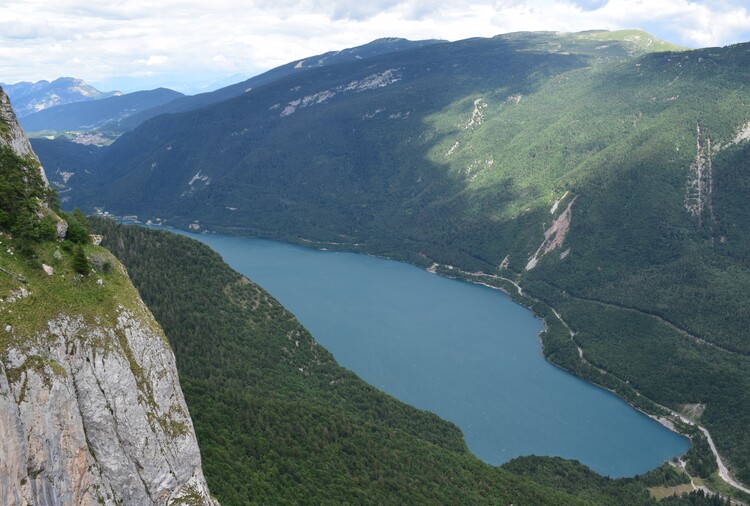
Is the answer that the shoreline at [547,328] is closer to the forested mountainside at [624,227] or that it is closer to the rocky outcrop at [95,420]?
the forested mountainside at [624,227]

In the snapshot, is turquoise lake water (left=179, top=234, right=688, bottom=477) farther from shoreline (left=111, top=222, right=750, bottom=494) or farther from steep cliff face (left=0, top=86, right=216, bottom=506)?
steep cliff face (left=0, top=86, right=216, bottom=506)

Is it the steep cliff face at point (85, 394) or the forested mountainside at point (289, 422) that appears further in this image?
the forested mountainside at point (289, 422)

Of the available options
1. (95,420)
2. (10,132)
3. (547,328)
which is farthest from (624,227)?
(95,420)

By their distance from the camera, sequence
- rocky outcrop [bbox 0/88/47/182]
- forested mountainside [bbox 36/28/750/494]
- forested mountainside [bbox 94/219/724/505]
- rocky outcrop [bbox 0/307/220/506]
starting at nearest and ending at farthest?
1. rocky outcrop [bbox 0/307/220/506]
2. rocky outcrop [bbox 0/88/47/182]
3. forested mountainside [bbox 94/219/724/505]
4. forested mountainside [bbox 36/28/750/494]

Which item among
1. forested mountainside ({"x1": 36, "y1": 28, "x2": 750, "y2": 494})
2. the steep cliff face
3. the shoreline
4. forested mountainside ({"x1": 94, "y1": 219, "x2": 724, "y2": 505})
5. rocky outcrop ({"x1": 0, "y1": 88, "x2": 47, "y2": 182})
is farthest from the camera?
forested mountainside ({"x1": 36, "y1": 28, "x2": 750, "y2": 494})

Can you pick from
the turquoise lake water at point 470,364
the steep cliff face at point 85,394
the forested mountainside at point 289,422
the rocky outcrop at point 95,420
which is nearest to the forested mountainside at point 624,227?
the turquoise lake water at point 470,364

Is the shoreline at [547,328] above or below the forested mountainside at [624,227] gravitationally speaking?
below

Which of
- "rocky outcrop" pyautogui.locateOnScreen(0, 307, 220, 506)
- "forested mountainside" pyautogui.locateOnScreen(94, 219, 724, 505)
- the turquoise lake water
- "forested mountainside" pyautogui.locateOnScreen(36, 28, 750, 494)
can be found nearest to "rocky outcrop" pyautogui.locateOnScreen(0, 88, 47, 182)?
"rocky outcrop" pyautogui.locateOnScreen(0, 307, 220, 506)
